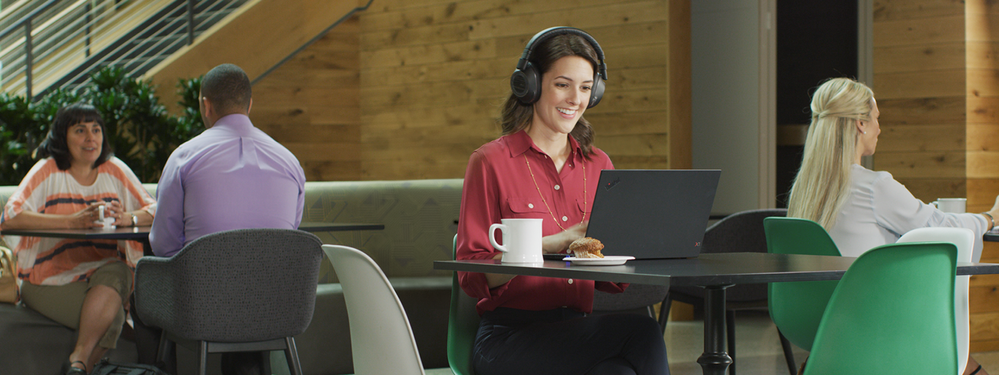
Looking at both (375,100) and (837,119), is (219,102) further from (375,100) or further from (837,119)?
(375,100)

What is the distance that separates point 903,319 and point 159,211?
2156mm

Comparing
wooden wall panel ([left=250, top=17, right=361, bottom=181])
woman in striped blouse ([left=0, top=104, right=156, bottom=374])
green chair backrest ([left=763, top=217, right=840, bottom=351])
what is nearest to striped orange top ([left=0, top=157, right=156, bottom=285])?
woman in striped blouse ([left=0, top=104, right=156, bottom=374])

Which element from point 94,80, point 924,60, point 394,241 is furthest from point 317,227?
point 924,60

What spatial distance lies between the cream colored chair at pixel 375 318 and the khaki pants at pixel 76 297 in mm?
2020

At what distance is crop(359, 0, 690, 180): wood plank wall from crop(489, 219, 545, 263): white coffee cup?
12.6ft

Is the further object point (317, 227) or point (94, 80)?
point (94, 80)

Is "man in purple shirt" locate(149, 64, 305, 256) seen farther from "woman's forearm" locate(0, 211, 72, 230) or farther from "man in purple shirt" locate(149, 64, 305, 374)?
"woman's forearm" locate(0, 211, 72, 230)

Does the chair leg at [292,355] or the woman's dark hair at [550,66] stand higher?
the woman's dark hair at [550,66]

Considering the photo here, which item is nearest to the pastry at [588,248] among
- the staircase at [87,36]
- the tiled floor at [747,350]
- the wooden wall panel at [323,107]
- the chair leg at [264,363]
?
the chair leg at [264,363]

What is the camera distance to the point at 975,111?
456cm

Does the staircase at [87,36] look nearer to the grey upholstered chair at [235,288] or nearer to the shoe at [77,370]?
the shoe at [77,370]

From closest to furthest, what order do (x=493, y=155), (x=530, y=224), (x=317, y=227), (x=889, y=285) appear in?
(x=889, y=285), (x=530, y=224), (x=493, y=155), (x=317, y=227)

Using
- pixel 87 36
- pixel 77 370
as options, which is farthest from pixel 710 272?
pixel 87 36

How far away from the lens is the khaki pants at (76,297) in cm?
318
